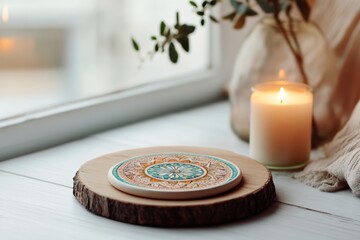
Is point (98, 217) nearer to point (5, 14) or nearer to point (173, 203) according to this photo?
point (173, 203)

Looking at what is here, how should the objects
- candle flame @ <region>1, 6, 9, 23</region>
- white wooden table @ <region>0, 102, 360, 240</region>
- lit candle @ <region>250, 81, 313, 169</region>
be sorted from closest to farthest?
1. white wooden table @ <region>0, 102, 360, 240</region>
2. lit candle @ <region>250, 81, 313, 169</region>
3. candle flame @ <region>1, 6, 9, 23</region>

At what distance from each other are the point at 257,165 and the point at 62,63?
0.51m

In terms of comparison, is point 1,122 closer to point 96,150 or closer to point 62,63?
point 96,150

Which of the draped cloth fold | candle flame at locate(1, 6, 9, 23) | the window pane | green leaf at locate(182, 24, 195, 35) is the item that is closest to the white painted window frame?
the window pane

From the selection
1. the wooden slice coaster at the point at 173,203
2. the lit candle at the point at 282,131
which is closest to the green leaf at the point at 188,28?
the lit candle at the point at 282,131

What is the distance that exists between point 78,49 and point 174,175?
518 mm

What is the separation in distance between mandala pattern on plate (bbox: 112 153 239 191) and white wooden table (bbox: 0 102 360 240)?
0.06m

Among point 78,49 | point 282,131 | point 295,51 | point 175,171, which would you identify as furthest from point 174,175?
point 78,49

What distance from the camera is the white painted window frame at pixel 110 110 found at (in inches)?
41.6

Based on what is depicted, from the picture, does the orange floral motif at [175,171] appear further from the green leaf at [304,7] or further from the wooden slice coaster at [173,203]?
the green leaf at [304,7]

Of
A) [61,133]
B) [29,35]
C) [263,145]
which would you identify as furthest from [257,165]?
[29,35]

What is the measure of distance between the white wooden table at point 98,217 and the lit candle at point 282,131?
0.10ft

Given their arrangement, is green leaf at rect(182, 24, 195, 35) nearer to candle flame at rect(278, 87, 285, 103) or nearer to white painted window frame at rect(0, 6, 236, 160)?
candle flame at rect(278, 87, 285, 103)

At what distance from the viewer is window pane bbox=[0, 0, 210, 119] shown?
3.71ft
